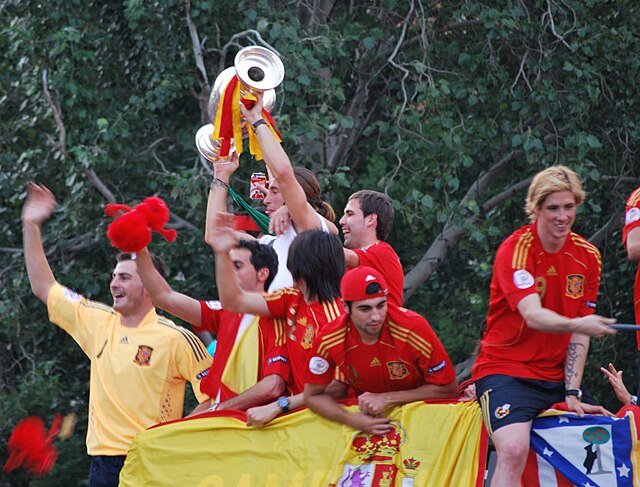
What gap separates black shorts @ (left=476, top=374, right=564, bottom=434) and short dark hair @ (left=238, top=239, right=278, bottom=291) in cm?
158

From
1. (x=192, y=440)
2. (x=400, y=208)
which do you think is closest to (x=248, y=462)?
(x=192, y=440)

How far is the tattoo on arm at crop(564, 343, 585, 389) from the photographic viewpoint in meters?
5.88

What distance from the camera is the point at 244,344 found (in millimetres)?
6863

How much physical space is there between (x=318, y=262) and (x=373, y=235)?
0.89 metres

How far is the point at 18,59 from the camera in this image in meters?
12.7

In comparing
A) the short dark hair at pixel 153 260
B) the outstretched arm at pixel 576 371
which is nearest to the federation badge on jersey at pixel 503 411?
the outstretched arm at pixel 576 371

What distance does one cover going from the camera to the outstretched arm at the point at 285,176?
6684 mm

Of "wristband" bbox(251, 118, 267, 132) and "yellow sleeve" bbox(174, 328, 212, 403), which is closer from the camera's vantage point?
"wristband" bbox(251, 118, 267, 132)

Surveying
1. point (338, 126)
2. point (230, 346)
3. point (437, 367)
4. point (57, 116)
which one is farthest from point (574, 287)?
point (57, 116)

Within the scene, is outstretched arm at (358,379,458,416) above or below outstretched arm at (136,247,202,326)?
above

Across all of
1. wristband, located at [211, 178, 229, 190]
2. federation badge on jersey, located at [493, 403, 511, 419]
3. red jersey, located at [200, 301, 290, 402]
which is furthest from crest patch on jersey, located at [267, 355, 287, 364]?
federation badge on jersey, located at [493, 403, 511, 419]

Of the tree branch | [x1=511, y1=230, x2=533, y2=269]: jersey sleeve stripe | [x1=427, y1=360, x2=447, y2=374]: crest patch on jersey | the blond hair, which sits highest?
the blond hair

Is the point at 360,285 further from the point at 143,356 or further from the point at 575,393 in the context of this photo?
the point at 143,356

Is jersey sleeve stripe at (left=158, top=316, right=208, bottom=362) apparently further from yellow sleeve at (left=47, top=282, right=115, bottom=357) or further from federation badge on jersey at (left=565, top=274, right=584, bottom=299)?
federation badge on jersey at (left=565, top=274, right=584, bottom=299)
